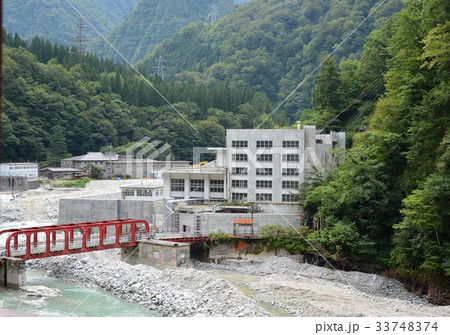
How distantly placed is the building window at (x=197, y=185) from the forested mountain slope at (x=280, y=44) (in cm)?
6625

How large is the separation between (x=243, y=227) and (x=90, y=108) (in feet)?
161

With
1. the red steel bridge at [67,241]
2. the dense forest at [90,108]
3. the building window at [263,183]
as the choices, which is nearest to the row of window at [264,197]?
the building window at [263,183]

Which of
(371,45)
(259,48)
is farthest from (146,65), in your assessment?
(371,45)

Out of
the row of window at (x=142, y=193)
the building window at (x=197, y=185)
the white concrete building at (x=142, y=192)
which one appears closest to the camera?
the building window at (x=197, y=185)

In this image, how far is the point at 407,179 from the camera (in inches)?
1251

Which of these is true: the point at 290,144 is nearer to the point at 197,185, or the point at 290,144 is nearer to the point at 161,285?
the point at 197,185

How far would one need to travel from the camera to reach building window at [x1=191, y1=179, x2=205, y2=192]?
41531mm

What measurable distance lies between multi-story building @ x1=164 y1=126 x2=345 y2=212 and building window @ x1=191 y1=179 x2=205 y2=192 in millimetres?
379

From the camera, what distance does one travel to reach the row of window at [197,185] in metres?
41.3

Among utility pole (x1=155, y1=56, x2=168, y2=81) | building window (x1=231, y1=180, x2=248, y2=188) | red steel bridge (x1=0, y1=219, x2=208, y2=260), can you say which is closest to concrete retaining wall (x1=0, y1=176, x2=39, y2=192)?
red steel bridge (x1=0, y1=219, x2=208, y2=260)

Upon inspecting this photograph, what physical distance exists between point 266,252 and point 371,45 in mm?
24892

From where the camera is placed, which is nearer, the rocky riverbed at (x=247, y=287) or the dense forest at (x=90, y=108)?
the rocky riverbed at (x=247, y=287)

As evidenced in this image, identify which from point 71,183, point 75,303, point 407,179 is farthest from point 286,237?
point 71,183

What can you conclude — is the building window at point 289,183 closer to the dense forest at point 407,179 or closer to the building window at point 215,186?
the dense forest at point 407,179
